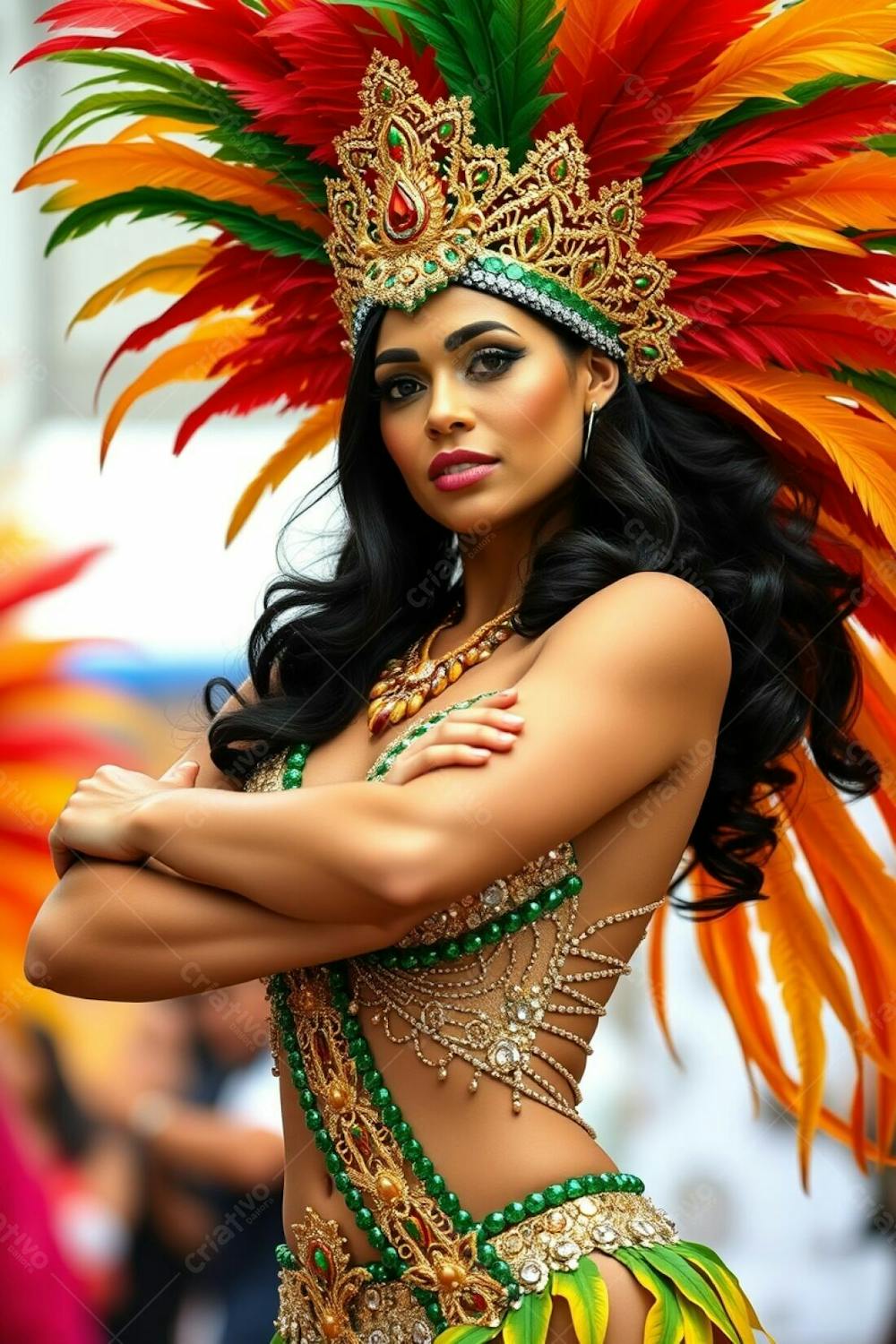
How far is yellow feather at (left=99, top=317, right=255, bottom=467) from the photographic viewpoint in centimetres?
321

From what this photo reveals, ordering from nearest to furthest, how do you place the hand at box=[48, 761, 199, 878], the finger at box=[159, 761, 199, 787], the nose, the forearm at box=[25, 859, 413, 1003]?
the forearm at box=[25, 859, 413, 1003] → the hand at box=[48, 761, 199, 878] → the nose → the finger at box=[159, 761, 199, 787]

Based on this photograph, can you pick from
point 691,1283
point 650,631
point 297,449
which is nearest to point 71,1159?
point 297,449

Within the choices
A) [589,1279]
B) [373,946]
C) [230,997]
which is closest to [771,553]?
[373,946]

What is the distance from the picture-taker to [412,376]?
259 cm

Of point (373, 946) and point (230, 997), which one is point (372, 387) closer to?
point (373, 946)

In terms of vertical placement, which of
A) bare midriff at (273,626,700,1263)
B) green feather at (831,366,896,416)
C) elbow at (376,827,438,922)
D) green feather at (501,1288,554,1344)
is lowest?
green feather at (501,1288,554,1344)

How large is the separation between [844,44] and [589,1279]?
1724 mm

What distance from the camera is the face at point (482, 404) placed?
2498 mm

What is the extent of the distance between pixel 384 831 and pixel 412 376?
75 cm

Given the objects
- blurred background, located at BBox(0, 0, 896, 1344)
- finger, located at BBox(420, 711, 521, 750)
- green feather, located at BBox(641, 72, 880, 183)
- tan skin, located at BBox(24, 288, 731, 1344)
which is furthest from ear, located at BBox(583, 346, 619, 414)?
blurred background, located at BBox(0, 0, 896, 1344)

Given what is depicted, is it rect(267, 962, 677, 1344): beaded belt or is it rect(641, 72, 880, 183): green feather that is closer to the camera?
rect(267, 962, 677, 1344): beaded belt

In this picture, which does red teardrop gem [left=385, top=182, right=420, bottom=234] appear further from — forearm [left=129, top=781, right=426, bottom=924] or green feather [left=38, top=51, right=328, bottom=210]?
forearm [left=129, top=781, right=426, bottom=924]

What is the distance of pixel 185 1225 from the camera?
4.63 metres

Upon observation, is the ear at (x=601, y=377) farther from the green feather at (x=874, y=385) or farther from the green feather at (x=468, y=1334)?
the green feather at (x=468, y=1334)
